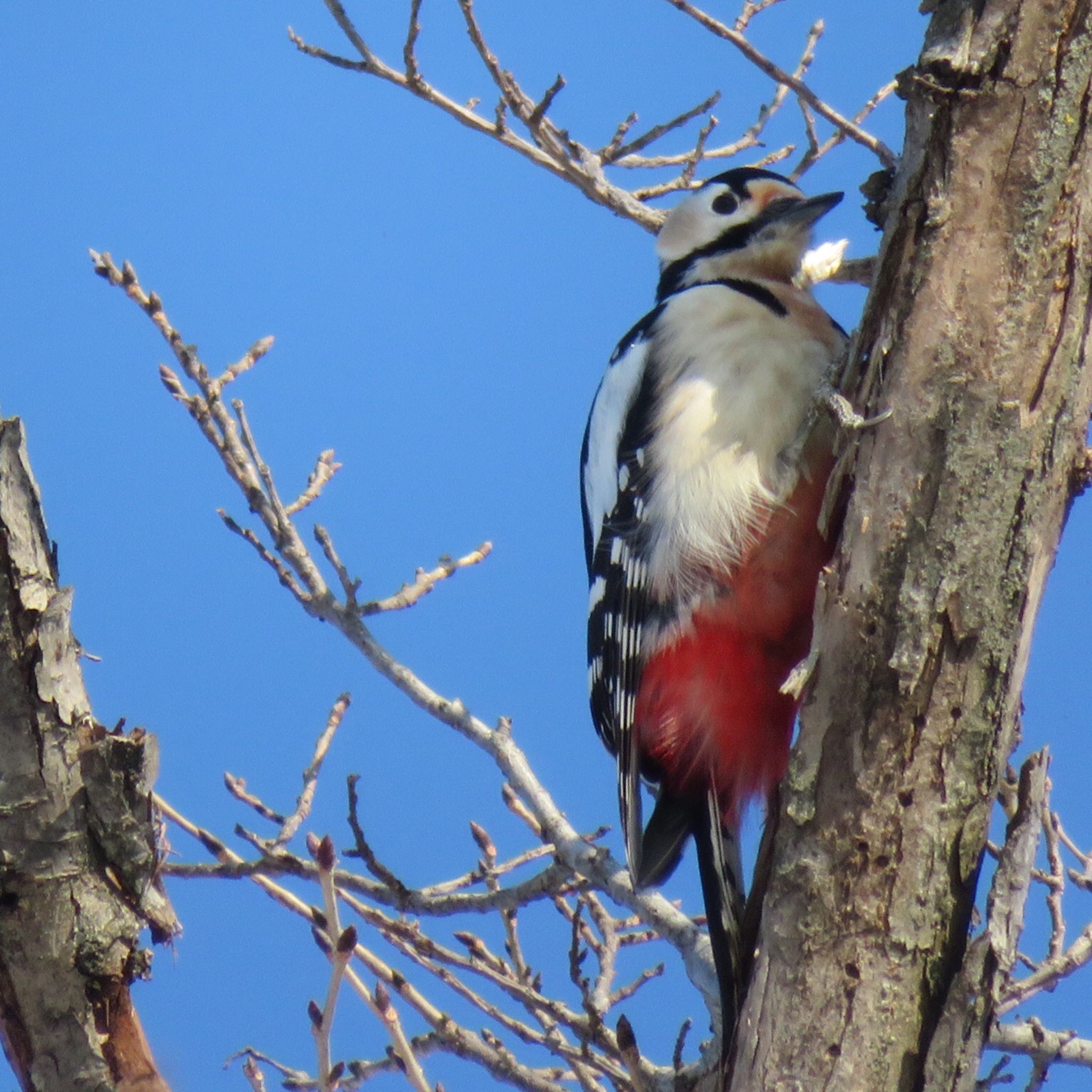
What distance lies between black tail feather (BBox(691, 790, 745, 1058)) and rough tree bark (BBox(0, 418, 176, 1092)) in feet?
2.44

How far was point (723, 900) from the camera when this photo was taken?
192 centimetres

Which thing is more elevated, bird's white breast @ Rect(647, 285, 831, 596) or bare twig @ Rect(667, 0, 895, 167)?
Result: bare twig @ Rect(667, 0, 895, 167)

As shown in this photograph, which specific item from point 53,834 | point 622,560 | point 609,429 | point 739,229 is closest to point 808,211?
point 739,229

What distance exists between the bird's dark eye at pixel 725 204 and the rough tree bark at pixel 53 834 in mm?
1747

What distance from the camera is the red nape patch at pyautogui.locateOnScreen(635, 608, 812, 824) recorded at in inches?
86.3

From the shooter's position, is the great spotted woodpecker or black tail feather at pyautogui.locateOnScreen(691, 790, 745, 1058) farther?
the great spotted woodpecker

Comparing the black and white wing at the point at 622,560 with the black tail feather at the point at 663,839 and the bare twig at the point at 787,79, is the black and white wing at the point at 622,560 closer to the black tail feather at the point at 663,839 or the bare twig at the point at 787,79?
the black tail feather at the point at 663,839

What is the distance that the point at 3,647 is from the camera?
4.91 feet

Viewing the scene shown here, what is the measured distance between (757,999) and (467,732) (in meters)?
0.94

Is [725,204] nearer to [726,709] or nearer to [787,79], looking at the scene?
[787,79]

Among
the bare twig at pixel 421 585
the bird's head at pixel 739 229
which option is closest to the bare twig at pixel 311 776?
the bare twig at pixel 421 585

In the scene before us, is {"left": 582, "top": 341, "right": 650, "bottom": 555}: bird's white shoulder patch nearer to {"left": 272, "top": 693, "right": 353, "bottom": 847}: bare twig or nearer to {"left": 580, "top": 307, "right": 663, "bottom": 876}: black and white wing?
{"left": 580, "top": 307, "right": 663, "bottom": 876}: black and white wing

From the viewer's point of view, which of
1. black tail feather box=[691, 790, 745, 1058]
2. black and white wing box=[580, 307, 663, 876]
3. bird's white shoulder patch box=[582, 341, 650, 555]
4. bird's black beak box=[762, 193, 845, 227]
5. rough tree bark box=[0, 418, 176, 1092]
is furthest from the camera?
bird's black beak box=[762, 193, 845, 227]

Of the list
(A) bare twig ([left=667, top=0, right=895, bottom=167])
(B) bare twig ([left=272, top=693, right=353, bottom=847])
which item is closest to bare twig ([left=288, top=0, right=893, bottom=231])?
(A) bare twig ([left=667, top=0, right=895, bottom=167])
